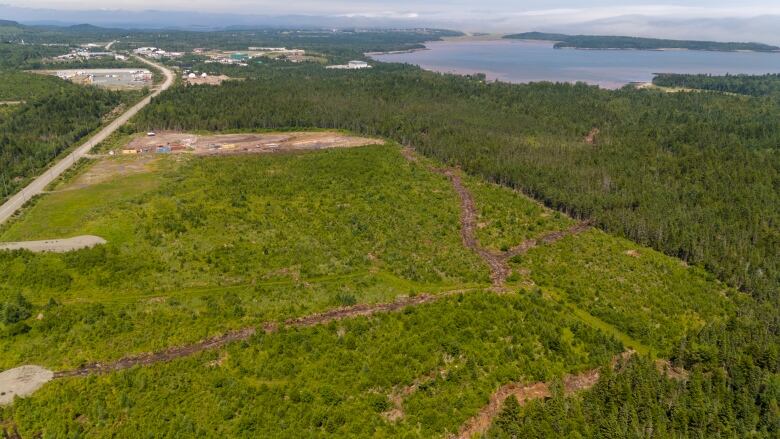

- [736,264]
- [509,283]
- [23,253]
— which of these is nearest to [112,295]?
[23,253]

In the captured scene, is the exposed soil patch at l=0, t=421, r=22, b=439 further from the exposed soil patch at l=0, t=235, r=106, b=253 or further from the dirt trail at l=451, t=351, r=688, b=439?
the dirt trail at l=451, t=351, r=688, b=439

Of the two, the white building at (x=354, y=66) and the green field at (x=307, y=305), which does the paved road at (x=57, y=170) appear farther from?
the white building at (x=354, y=66)

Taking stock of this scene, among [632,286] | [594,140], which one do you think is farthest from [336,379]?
[594,140]

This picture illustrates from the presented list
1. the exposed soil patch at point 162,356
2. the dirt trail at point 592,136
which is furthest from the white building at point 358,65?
the exposed soil patch at point 162,356

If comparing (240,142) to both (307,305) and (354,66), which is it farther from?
(354,66)

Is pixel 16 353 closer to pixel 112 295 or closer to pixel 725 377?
pixel 112 295

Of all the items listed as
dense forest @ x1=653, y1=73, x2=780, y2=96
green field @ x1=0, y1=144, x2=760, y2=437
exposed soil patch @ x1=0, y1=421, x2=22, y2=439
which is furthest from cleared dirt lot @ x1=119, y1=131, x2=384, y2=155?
dense forest @ x1=653, y1=73, x2=780, y2=96
